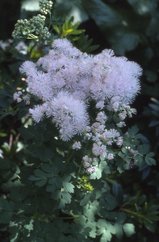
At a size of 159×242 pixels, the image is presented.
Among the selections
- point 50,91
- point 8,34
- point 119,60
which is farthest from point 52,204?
point 8,34

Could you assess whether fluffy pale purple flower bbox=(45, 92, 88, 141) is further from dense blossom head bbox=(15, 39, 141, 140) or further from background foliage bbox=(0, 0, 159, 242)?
background foliage bbox=(0, 0, 159, 242)

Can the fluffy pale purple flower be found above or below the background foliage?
above

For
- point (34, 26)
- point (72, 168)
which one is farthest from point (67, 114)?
point (34, 26)

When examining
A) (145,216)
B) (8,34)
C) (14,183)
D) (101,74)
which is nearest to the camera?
(101,74)

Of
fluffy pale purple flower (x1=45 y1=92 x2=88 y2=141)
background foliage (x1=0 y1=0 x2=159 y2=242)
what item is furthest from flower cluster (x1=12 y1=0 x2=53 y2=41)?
fluffy pale purple flower (x1=45 y1=92 x2=88 y2=141)

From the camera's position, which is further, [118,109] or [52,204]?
[52,204]

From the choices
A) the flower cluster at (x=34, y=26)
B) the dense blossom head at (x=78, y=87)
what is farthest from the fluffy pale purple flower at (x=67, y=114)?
the flower cluster at (x=34, y=26)

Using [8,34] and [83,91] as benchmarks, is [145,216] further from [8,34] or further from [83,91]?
[8,34]
